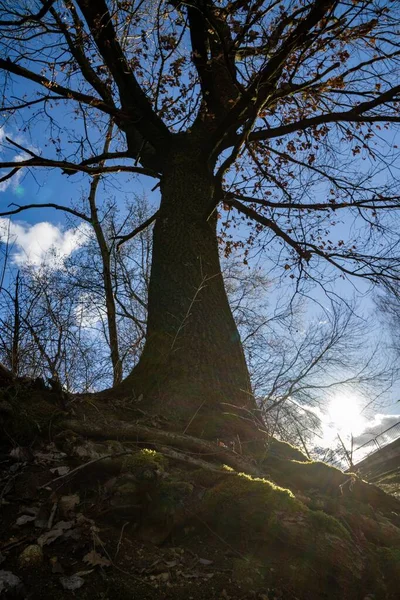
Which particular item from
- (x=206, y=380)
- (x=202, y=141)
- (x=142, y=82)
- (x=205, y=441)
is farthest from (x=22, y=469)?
(x=142, y=82)

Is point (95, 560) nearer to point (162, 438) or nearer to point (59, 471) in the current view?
point (59, 471)

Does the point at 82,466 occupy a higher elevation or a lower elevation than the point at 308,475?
higher

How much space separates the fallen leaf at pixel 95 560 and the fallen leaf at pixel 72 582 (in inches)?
3.6

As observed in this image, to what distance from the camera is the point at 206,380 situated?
140 inches

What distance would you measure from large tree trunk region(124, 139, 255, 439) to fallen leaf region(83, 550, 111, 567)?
1305 mm

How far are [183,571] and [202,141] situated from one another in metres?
4.72

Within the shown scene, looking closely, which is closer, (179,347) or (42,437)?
(42,437)

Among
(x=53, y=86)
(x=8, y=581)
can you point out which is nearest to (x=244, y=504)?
(x=8, y=581)

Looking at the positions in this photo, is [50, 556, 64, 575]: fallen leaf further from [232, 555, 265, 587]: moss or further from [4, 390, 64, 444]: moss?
[4, 390, 64, 444]: moss

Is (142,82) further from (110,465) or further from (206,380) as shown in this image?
(110,465)

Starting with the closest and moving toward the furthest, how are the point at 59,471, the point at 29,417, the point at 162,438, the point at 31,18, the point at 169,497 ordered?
the point at 169,497 < the point at 59,471 < the point at 29,417 < the point at 162,438 < the point at 31,18

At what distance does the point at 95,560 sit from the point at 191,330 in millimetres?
2289

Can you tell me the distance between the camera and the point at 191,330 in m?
3.84

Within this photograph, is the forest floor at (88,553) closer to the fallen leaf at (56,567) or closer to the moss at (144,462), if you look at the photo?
the fallen leaf at (56,567)
